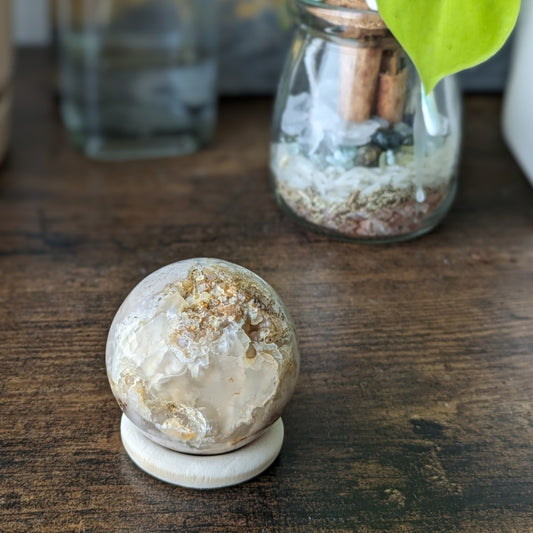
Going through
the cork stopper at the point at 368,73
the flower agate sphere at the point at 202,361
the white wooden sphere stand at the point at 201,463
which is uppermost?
the cork stopper at the point at 368,73

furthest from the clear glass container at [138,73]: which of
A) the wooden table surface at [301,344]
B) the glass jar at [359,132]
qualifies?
the glass jar at [359,132]

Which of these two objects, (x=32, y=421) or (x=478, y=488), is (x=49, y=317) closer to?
(x=32, y=421)

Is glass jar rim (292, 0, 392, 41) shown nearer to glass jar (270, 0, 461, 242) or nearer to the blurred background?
glass jar (270, 0, 461, 242)

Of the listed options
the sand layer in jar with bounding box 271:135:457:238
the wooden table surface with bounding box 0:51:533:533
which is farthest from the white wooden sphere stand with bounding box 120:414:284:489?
the sand layer in jar with bounding box 271:135:457:238

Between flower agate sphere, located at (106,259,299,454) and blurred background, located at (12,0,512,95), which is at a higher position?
flower agate sphere, located at (106,259,299,454)

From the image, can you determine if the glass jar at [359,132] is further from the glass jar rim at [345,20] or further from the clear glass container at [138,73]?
the clear glass container at [138,73]

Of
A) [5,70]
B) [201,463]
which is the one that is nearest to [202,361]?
[201,463]
